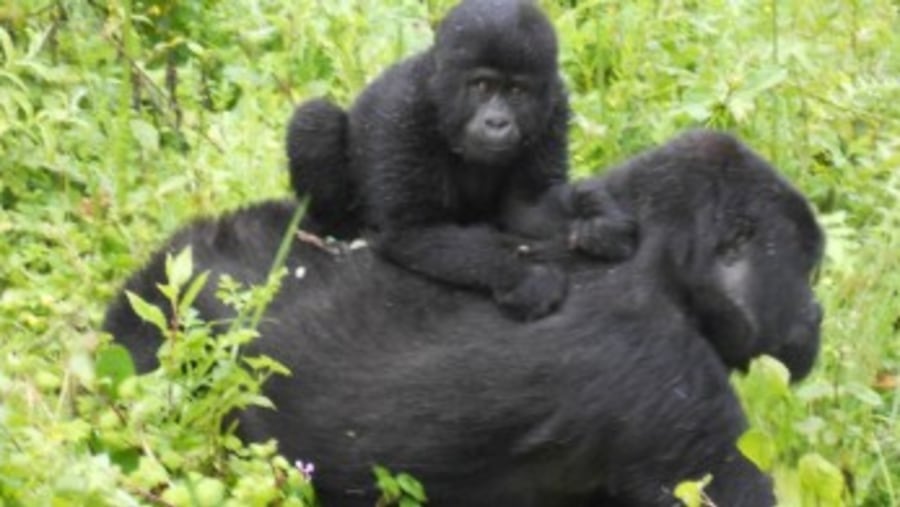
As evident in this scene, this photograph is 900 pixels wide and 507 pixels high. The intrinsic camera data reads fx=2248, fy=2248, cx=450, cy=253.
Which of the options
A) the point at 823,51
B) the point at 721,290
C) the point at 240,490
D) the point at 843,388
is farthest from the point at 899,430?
the point at 823,51

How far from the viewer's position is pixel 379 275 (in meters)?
4.43

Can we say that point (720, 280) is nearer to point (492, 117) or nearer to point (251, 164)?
point (492, 117)

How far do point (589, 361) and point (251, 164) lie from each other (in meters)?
1.87

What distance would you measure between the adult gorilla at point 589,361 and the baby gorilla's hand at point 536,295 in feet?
0.09

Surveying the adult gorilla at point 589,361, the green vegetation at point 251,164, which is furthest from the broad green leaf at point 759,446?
the adult gorilla at point 589,361

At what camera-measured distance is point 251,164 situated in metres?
5.72

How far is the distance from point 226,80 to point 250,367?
232 centimetres

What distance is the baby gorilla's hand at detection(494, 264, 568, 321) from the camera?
4188 mm

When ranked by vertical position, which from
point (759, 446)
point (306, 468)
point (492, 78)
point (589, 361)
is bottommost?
point (306, 468)

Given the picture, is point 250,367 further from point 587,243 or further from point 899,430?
Answer: point 899,430

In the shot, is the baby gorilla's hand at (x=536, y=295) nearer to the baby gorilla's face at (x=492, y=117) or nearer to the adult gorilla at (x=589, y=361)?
the adult gorilla at (x=589, y=361)

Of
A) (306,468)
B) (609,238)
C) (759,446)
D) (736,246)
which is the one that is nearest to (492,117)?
(609,238)

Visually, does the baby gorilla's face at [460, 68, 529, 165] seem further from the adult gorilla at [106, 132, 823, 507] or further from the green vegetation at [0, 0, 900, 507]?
the green vegetation at [0, 0, 900, 507]

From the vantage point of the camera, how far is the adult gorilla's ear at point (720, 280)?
4172 mm
